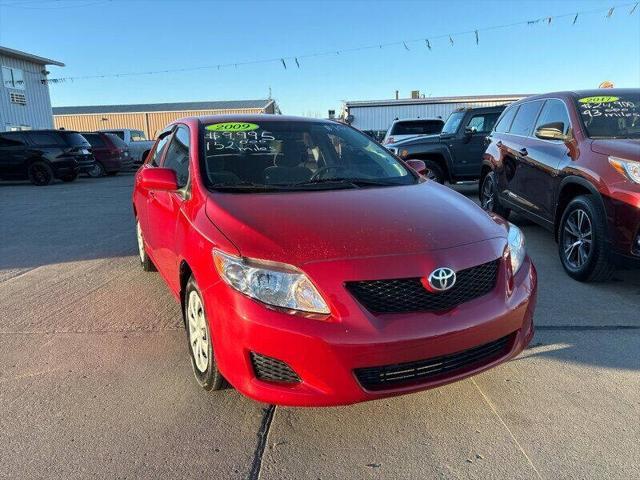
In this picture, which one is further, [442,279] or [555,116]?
[555,116]

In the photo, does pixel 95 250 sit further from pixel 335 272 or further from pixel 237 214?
pixel 335 272

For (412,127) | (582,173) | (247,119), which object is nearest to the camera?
(247,119)

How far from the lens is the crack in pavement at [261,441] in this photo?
2244mm

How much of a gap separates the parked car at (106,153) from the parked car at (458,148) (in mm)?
12191

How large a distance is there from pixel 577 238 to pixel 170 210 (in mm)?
3673

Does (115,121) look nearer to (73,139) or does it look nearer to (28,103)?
(28,103)

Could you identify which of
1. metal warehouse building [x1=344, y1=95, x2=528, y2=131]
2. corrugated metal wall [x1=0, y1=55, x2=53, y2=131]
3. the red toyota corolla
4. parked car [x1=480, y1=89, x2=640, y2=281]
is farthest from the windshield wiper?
metal warehouse building [x1=344, y1=95, x2=528, y2=131]

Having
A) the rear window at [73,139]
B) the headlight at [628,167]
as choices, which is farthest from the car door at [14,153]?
the headlight at [628,167]

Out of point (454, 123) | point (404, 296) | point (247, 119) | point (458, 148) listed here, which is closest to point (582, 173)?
point (247, 119)

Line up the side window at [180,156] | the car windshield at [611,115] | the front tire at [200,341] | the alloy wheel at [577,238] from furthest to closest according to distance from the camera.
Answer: the car windshield at [611,115] < the alloy wheel at [577,238] < the side window at [180,156] < the front tire at [200,341]

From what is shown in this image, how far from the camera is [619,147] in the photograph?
4.29 metres

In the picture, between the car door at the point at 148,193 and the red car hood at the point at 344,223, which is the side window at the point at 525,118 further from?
the car door at the point at 148,193

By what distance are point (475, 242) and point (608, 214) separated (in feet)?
7.48

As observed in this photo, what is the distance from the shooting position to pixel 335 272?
88.3 inches
